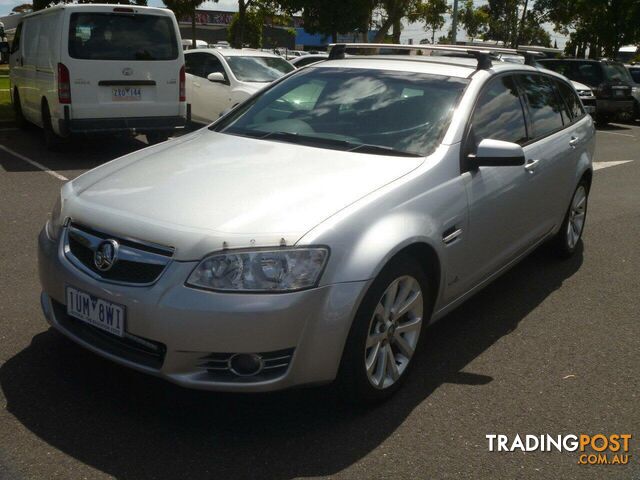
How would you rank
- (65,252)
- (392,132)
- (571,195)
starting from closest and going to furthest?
1. (65,252)
2. (392,132)
3. (571,195)

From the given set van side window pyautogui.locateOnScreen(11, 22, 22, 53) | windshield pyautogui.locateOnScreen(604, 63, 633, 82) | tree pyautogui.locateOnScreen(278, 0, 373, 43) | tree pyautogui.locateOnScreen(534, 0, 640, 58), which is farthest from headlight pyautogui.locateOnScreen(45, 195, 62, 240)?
tree pyautogui.locateOnScreen(534, 0, 640, 58)

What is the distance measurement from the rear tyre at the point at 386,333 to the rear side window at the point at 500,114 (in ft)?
3.42

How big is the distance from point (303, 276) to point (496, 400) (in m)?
1.29

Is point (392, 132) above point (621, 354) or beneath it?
above

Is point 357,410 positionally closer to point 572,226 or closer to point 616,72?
point 572,226

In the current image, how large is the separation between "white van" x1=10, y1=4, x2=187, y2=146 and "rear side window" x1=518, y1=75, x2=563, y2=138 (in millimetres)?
6253

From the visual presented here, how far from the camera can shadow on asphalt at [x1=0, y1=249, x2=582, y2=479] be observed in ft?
9.72

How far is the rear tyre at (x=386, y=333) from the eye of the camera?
319 centimetres

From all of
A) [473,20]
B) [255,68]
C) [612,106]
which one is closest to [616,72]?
[612,106]

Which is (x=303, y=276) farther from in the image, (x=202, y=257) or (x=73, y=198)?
(x=73, y=198)

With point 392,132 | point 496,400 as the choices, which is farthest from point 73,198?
point 496,400

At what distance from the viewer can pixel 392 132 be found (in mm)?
4055

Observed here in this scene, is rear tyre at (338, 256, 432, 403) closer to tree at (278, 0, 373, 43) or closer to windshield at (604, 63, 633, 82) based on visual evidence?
windshield at (604, 63, 633, 82)

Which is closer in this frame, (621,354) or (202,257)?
(202,257)
